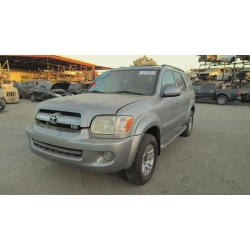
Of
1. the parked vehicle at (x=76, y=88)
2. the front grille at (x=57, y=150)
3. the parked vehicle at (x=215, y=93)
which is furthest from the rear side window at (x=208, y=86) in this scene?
the front grille at (x=57, y=150)

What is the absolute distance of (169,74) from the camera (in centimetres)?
378

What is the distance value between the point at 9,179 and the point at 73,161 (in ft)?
4.49

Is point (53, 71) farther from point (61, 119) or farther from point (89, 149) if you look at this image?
point (89, 149)

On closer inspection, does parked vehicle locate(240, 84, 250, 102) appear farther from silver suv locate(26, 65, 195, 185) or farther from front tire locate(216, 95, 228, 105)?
silver suv locate(26, 65, 195, 185)

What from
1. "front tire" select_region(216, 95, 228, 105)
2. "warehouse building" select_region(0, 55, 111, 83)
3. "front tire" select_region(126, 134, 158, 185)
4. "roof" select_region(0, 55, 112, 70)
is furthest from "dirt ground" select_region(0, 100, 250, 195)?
"warehouse building" select_region(0, 55, 111, 83)

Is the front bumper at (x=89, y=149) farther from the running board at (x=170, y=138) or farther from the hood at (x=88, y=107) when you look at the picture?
the running board at (x=170, y=138)

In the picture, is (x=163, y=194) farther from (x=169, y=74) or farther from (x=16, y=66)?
(x=16, y=66)

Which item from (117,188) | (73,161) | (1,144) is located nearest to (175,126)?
(117,188)

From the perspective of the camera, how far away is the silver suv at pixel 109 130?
7.45ft

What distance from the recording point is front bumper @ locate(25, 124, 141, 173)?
2219 mm

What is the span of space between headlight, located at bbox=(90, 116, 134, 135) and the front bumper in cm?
10

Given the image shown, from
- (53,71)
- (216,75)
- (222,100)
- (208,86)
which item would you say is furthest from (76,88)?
(216,75)

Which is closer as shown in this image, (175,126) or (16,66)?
(175,126)

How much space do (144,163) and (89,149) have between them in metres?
0.95
